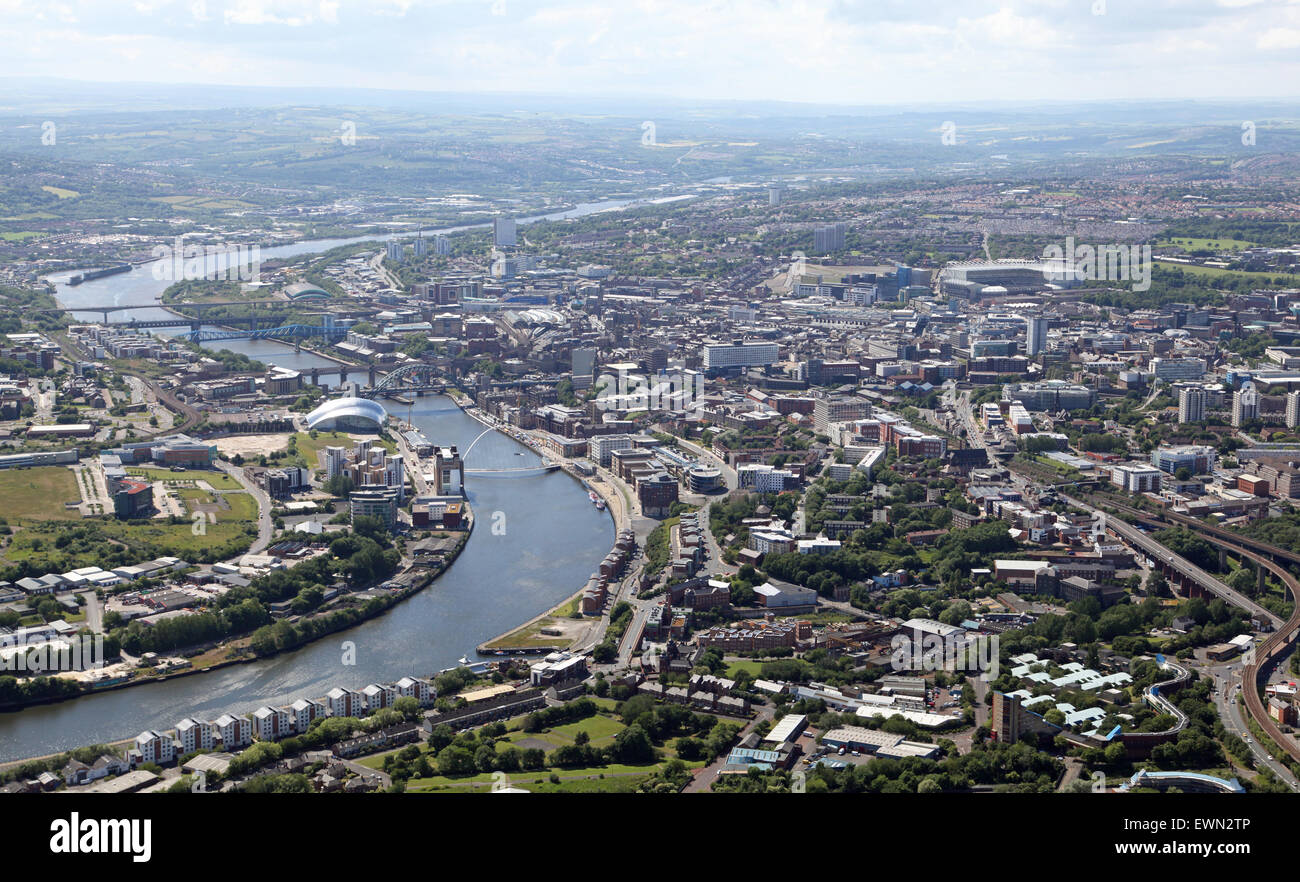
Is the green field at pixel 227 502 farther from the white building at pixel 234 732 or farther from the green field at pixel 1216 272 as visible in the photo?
the green field at pixel 1216 272

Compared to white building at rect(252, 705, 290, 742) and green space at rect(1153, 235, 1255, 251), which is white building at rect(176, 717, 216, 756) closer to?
white building at rect(252, 705, 290, 742)

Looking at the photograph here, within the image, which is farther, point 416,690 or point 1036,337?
point 1036,337

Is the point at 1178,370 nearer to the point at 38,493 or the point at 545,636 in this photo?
the point at 545,636

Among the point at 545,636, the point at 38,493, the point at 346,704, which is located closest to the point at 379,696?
the point at 346,704
